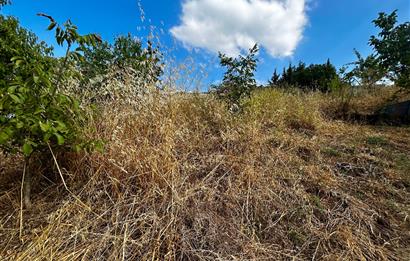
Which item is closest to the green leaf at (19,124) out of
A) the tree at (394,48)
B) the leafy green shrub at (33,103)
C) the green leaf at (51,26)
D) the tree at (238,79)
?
the leafy green shrub at (33,103)

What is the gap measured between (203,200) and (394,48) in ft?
16.2

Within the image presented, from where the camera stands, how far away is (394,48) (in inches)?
167

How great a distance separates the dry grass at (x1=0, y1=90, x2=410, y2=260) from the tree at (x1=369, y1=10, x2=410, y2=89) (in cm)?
282

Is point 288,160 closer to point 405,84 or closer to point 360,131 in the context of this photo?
point 360,131

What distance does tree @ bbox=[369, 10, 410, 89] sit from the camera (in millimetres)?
4102

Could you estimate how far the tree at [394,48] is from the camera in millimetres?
4102

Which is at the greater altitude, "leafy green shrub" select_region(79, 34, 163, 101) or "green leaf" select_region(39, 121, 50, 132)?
"leafy green shrub" select_region(79, 34, 163, 101)

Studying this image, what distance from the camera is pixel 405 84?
A: 157 inches

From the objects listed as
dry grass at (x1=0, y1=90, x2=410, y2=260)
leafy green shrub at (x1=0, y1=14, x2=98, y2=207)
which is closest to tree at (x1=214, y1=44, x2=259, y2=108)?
dry grass at (x1=0, y1=90, x2=410, y2=260)

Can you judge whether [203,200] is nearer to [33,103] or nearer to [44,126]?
[44,126]

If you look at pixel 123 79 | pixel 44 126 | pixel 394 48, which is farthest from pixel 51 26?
pixel 394 48

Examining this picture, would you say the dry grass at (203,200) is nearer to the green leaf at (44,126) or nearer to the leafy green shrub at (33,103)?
the leafy green shrub at (33,103)

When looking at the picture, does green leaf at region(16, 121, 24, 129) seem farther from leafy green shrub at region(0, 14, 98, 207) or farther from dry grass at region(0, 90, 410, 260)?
dry grass at region(0, 90, 410, 260)

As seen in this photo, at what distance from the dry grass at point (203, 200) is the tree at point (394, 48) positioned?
282 centimetres
